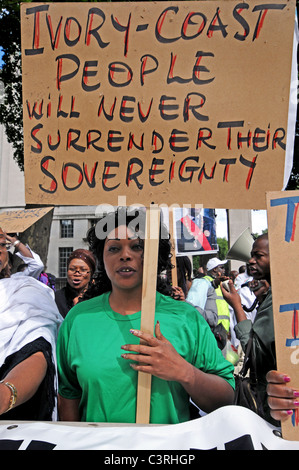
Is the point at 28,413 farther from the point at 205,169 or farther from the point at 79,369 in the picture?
the point at 205,169

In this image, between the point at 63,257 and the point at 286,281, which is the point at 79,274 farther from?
the point at 63,257

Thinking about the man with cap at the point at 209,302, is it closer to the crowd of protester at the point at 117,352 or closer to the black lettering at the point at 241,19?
the crowd of protester at the point at 117,352

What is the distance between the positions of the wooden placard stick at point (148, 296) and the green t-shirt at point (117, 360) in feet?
0.15

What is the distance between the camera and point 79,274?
3932 millimetres

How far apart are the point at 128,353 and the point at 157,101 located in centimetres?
96

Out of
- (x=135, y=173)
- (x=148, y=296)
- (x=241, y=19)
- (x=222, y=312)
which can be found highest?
(x=241, y=19)

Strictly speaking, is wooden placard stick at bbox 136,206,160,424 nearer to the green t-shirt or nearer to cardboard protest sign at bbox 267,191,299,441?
the green t-shirt

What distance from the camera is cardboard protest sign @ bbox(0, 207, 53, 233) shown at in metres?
3.86

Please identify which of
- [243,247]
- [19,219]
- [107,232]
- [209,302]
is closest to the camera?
[107,232]

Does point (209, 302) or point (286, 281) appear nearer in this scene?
point (286, 281)

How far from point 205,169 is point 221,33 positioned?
534 millimetres

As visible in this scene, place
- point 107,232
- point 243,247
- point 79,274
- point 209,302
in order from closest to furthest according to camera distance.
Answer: point 107,232, point 79,274, point 209,302, point 243,247

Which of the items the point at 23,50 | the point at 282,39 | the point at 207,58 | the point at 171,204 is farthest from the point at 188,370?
the point at 23,50

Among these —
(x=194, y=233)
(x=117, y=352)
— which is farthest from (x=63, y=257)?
(x=117, y=352)
